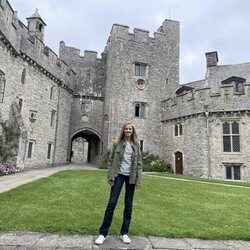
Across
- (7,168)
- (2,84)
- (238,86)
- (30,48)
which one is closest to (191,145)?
(238,86)

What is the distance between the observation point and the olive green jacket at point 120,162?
439cm

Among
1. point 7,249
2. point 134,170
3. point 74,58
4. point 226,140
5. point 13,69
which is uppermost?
point 74,58

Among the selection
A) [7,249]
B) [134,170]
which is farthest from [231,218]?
[7,249]

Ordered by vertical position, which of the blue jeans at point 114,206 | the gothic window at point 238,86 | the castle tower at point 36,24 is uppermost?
the castle tower at point 36,24

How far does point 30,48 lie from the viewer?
18594 millimetres

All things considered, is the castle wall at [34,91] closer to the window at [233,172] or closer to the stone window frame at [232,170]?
the stone window frame at [232,170]

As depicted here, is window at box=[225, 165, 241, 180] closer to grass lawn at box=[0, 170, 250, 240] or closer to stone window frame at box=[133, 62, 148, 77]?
stone window frame at box=[133, 62, 148, 77]

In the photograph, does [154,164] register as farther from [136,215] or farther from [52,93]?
[136,215]

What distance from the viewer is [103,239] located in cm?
403

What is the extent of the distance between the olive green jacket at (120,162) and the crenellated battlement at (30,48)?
12.3m

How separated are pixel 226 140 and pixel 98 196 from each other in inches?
585

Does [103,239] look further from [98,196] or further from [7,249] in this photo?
[98,196]

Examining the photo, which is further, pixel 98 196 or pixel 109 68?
pixel 109 68

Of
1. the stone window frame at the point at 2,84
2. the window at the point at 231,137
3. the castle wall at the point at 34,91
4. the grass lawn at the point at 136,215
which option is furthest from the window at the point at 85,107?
the grass lawn at the point at 136,215
